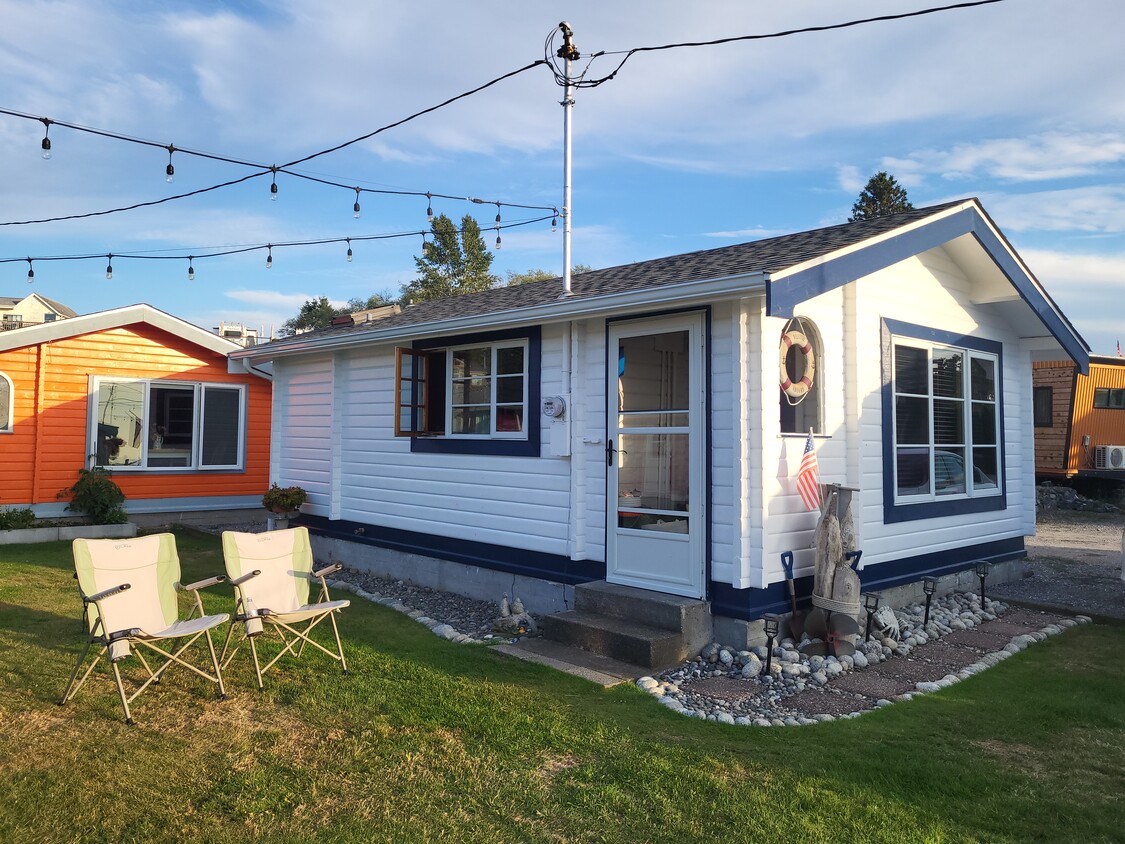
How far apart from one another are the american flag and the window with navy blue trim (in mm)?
2302

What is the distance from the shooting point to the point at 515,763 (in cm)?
359

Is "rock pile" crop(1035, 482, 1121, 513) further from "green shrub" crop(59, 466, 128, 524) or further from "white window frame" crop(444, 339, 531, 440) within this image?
"green shrub" crop(59, 466, 128, 524)

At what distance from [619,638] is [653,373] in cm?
216

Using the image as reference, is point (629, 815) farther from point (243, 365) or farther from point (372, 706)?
point (243, 365)

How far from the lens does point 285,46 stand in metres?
9.04

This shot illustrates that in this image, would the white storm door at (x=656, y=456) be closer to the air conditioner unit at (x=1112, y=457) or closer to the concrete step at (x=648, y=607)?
the concrete step at (x=648, y=607)

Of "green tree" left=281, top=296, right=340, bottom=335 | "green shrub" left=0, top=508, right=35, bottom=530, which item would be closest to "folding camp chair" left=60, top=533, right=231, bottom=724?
"green shrub" left=0, top=508, right=35, bottom=530

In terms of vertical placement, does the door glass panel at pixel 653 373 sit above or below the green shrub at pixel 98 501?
above

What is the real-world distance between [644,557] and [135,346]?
372 inches

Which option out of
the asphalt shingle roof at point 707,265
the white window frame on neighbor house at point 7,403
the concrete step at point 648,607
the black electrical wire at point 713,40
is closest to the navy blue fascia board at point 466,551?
the concrete step at point 648,607

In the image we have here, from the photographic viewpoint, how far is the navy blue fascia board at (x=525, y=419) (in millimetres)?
7012

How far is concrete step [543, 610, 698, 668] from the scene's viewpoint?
5.21 meters

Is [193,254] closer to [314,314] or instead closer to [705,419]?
[705,419]

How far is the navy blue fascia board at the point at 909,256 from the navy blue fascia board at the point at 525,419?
2.52m
